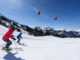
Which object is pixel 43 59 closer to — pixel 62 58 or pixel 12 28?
pixel 62 58

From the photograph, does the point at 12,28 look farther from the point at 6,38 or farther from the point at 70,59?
the point at 70,59

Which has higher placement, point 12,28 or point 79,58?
point 12,28

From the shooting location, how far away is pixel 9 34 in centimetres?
566

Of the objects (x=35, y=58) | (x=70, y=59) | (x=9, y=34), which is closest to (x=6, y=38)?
(x=9, y=34)

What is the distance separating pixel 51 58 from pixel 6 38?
146 inches

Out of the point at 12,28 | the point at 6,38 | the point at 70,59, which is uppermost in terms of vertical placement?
the point at 12,28

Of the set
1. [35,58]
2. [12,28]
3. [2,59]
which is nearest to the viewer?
[2,59]

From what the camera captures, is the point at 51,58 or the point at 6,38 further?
the point at 6,38

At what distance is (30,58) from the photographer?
4906 mm

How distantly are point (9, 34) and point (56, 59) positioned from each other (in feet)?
12.8

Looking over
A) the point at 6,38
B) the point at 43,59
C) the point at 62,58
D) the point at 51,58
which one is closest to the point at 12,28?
the point at 6,38

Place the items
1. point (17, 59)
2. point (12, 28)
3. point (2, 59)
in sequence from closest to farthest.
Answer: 1. point (2, 59)
2. point (17, 59)
3. point (12, 28)

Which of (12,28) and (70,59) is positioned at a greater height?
(12,28)

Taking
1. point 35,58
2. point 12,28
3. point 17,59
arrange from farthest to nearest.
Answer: point 12,28
point 35,58
point 17,59
